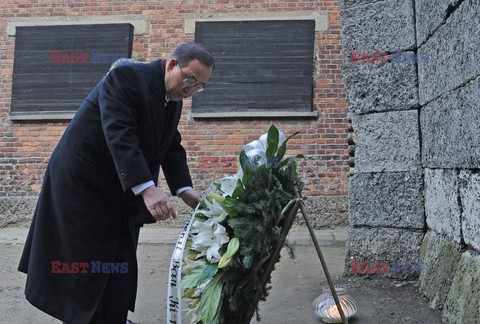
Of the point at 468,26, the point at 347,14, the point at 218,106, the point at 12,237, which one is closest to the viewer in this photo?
the point at 468,26

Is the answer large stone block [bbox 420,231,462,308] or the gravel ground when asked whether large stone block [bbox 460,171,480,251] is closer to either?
large stone block [bbox 420,231,462,308]

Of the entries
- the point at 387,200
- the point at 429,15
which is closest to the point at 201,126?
the point at 387,200

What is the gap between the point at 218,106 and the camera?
814cm

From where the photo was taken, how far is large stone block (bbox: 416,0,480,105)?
303cm

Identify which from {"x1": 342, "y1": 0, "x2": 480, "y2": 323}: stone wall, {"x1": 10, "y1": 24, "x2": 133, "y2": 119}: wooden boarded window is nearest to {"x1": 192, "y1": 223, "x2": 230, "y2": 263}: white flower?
{"x1": 342, "y1": 0, "x2": 480, "y2": 323}: stone wall

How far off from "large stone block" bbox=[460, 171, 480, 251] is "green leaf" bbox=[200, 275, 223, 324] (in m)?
1.78

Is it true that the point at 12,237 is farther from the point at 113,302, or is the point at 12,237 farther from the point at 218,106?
the point at 113,302

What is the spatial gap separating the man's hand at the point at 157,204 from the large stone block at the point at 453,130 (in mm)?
1847

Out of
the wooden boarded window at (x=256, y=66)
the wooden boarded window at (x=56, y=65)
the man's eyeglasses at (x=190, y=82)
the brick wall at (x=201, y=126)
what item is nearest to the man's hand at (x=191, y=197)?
the man's eyeglasses at (x=190, y=82)

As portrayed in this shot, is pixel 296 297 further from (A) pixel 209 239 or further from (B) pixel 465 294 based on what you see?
(A) pixel 209 239

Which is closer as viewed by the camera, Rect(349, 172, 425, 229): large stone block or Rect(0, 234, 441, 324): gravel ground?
Rect(0, 234, 441, 324): gravel ground

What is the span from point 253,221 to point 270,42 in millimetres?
6301

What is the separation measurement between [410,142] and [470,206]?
1231mm

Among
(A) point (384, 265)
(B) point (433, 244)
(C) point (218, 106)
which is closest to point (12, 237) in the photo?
(C) point (218, 106)
